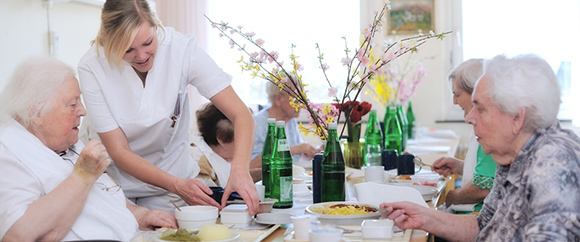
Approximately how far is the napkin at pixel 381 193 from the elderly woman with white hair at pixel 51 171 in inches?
24.0

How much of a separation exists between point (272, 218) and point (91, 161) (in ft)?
1.68

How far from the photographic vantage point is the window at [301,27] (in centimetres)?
591

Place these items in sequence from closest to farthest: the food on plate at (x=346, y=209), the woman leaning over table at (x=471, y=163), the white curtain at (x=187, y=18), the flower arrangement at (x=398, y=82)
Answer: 1. the food on plate at (x=346, y=209)
2. the woman leaning over table at (x=471, y=163)
3. the flower arrangement at (x=398, y=82)
4. the white curtain at (x=187, y=18)

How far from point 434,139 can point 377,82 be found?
2.18 ft

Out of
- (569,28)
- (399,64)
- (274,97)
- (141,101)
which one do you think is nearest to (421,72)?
(399,64)

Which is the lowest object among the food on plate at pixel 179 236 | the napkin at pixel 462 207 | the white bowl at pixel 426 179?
the napkin at pixel 462 207

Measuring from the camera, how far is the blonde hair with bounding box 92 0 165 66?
6.45 ft

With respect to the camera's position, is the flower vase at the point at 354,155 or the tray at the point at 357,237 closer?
the tray at the point at 357,237

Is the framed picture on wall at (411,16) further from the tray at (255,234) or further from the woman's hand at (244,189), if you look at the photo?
the tray at (255,234)

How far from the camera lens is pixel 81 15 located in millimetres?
4402

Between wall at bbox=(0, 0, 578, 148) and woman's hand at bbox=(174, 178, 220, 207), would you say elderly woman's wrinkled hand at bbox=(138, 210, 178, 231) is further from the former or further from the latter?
wall at bbox=(0, 0, 578, 148)

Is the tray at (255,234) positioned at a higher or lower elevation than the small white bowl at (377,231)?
lower

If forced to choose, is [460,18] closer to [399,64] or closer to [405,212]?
[399,64]

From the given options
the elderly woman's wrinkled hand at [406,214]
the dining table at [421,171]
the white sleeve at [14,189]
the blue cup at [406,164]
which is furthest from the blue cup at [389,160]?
the white sleeve at [14,189]
